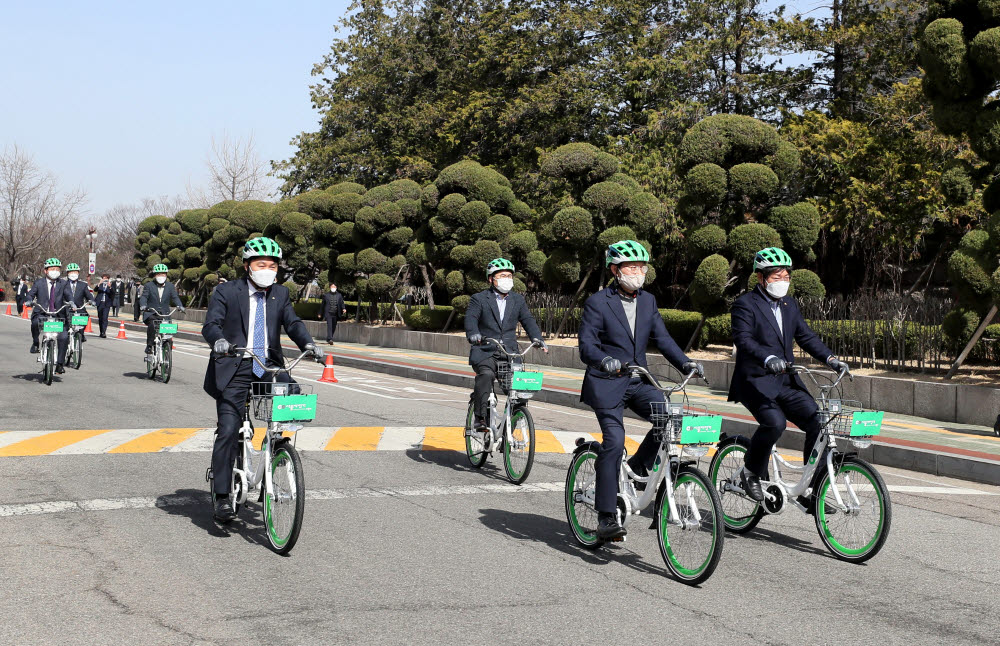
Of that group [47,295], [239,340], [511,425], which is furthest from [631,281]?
[47,295]

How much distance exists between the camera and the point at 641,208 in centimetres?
2438

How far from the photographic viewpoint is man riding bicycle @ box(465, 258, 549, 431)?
9742mm

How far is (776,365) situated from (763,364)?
0.30 metres

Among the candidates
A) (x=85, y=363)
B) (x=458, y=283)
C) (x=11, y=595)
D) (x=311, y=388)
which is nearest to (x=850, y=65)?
(x=458, y=283)

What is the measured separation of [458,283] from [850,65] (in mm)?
12956

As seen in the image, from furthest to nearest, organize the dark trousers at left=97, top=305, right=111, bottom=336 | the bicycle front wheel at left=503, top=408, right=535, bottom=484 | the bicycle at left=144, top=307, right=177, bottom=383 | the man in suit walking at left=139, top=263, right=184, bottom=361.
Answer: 1. the dark trousers at left=97, top=305, right=111, bottom=336
2. the man in suit walking at left=139, top=263, right=184, bottom=361
3. the bicycle at left=144, top=307, right=177, bottom=383
4. the bicycle front wheel at left=503, top=408, right=535, bottom=484

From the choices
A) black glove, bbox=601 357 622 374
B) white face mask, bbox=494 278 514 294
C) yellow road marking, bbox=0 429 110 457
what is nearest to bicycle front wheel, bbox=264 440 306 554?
black glove, bbox=601 357 622 374

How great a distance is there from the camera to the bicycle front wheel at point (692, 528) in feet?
18.4

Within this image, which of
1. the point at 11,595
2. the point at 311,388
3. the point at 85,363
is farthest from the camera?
the point at 85,363

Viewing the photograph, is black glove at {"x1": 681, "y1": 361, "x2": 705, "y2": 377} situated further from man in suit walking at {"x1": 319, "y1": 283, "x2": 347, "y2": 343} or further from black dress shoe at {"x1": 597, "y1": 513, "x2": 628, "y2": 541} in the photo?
man in suit walking at {"x1": 319, "y1": 283, "x2": 347, "y2": 343}

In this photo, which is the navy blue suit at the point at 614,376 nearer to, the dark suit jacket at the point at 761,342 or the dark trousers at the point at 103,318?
the dark suit jacket at the point at 761,342

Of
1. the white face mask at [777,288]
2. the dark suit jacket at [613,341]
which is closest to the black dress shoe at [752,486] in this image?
the dark suit jacket at [613,341]

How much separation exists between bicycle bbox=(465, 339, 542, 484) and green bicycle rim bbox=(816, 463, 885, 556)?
2714 millimetres

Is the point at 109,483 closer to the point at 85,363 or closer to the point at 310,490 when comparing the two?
the point at 310,490
